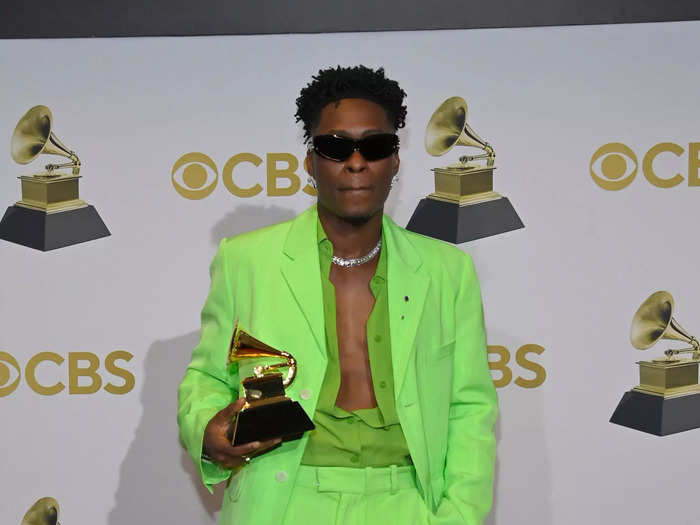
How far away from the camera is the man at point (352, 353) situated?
2.43 metres

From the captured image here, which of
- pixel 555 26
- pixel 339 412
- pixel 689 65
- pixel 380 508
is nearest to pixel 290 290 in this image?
pixel 339 412

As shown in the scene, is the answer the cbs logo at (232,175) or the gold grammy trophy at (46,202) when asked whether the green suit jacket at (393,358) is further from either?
the gold grammy trophy at (46,202)

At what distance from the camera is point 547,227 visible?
3.50 m

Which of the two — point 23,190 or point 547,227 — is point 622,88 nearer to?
point 547,227

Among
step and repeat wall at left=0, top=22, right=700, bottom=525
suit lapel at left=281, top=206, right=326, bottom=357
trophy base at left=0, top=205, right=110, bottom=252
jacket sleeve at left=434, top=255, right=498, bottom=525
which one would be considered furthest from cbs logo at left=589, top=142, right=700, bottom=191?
trophy base at left=0, top=205, right=110, bottom=252

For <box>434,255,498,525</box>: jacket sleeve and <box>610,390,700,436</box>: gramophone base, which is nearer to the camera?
<box>434,255,498,525</box>: jacket sleeve

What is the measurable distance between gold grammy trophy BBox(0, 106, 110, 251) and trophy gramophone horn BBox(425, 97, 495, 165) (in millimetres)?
1362

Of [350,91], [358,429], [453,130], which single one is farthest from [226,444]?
[453,130]

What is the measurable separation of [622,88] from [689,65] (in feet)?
0.92

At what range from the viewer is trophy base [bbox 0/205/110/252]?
3.52 m

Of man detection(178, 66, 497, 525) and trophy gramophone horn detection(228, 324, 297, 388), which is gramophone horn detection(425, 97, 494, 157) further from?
trophy gramophone horn detection(228, 324, 297, 388)

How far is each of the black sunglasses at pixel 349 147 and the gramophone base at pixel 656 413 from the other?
168 cm

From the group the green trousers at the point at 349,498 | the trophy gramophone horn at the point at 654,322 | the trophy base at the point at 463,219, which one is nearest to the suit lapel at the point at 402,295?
the green trousers at the point at 349,498

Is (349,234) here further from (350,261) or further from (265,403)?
(265,403)
